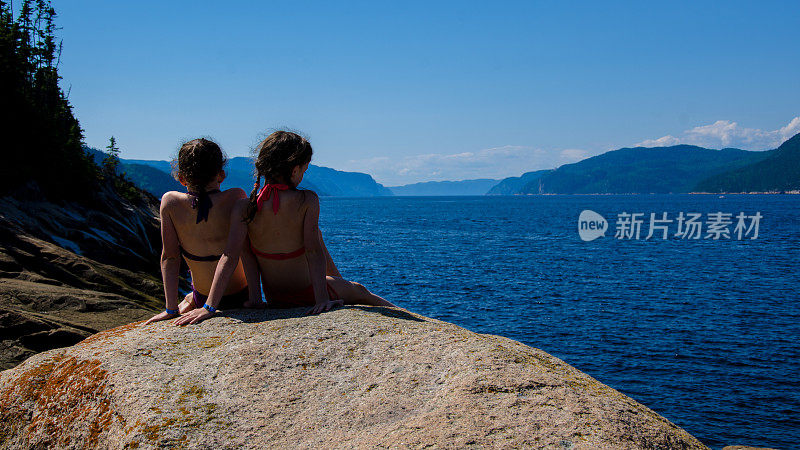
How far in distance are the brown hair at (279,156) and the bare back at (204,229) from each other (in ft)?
1.48

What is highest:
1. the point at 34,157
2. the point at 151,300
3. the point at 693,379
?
the point at 34,157

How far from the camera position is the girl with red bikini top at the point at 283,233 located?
571 centimetres

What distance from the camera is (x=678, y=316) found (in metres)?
29.5

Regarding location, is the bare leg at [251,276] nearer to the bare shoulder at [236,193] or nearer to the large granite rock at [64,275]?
the bare shoulder at [236,193]

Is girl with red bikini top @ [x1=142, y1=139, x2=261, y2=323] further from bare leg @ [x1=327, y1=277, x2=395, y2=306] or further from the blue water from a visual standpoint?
the blue water

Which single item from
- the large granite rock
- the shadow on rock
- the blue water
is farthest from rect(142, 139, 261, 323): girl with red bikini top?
the blue water

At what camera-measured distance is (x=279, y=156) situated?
227 inches

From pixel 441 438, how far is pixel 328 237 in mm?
72316

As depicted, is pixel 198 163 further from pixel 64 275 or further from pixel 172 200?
pixel 64 275

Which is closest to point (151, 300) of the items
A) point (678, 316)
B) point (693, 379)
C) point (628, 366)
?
point (628, 366)

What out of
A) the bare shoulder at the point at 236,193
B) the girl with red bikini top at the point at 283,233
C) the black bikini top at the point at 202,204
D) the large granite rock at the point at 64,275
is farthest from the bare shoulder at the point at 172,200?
the large granite rock at the point at 64,275

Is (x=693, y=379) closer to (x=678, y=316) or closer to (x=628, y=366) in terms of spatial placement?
A: (x=628, y=366)

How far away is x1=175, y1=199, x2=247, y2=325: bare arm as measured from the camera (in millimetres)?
5656

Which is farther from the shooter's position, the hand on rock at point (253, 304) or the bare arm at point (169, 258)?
the bare arm at point (169, 258)
